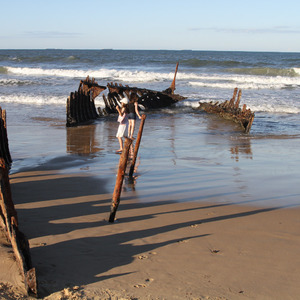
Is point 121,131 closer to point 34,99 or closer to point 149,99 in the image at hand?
point 149,99

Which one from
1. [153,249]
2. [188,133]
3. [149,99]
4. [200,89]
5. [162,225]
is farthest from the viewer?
[200,89]

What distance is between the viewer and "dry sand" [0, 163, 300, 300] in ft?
12.9

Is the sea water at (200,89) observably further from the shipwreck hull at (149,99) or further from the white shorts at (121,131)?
the white shorts at (121,131)

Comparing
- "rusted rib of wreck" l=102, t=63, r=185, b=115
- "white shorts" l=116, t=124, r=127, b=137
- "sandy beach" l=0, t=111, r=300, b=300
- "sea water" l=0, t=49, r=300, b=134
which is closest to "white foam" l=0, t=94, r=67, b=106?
"sea water" l=0, t=49, r=300, b=134

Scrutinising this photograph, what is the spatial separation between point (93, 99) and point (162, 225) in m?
11.7

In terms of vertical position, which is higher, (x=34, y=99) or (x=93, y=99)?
(x=93, y=99)

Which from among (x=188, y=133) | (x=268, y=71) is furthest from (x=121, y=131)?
(x=268, y=71)

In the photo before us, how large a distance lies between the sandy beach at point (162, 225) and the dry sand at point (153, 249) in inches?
0.5

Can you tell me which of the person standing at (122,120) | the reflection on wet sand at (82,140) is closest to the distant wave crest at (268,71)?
the reflection on wet sand at (82,140)

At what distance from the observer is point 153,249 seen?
474 cm

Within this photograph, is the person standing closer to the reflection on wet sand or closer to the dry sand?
the reflection on wet sand

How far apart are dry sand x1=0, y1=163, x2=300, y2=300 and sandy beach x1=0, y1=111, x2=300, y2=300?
12 millimetres

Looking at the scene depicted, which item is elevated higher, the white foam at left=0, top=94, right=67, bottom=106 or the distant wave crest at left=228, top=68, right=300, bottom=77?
the distant wave crest at left=228, top=68, right=300, bottom=77

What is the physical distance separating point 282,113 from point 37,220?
15.4 meters
